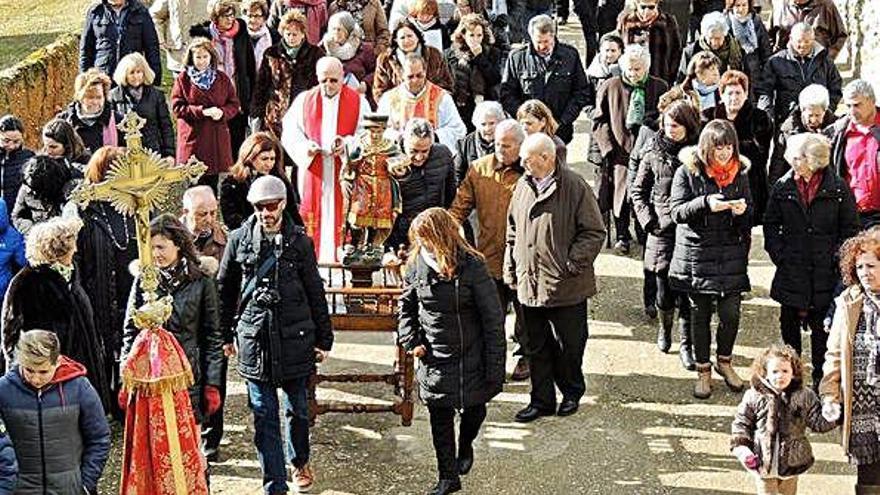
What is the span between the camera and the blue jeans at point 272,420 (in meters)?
8.06

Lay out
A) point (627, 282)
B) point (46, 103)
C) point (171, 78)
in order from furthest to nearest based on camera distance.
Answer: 1. point (171, 78)
2. point (46, 103)
3. point (627, 282)

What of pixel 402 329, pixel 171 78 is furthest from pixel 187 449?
pixel 171 78

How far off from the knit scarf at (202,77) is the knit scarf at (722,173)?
4412 millimetres

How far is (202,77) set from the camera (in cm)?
1186

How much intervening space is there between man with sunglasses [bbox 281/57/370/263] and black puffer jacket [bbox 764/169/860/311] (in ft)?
10.6

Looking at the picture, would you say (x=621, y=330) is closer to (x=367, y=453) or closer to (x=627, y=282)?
(x=627, y=282)

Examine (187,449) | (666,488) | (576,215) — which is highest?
(576,215)

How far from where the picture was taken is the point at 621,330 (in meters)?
10.8

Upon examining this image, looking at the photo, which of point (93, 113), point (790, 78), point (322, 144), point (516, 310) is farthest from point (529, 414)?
point (790, 78)

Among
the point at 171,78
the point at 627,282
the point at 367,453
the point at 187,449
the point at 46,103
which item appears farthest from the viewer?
the point at 171,78

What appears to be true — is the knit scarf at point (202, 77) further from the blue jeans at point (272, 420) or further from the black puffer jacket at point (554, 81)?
the blue jeans at point (272, 420)

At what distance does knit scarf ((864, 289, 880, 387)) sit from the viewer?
25.0 ft

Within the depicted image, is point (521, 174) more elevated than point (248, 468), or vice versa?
point (521, 174)

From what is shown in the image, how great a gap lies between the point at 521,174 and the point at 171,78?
8.34 metres
